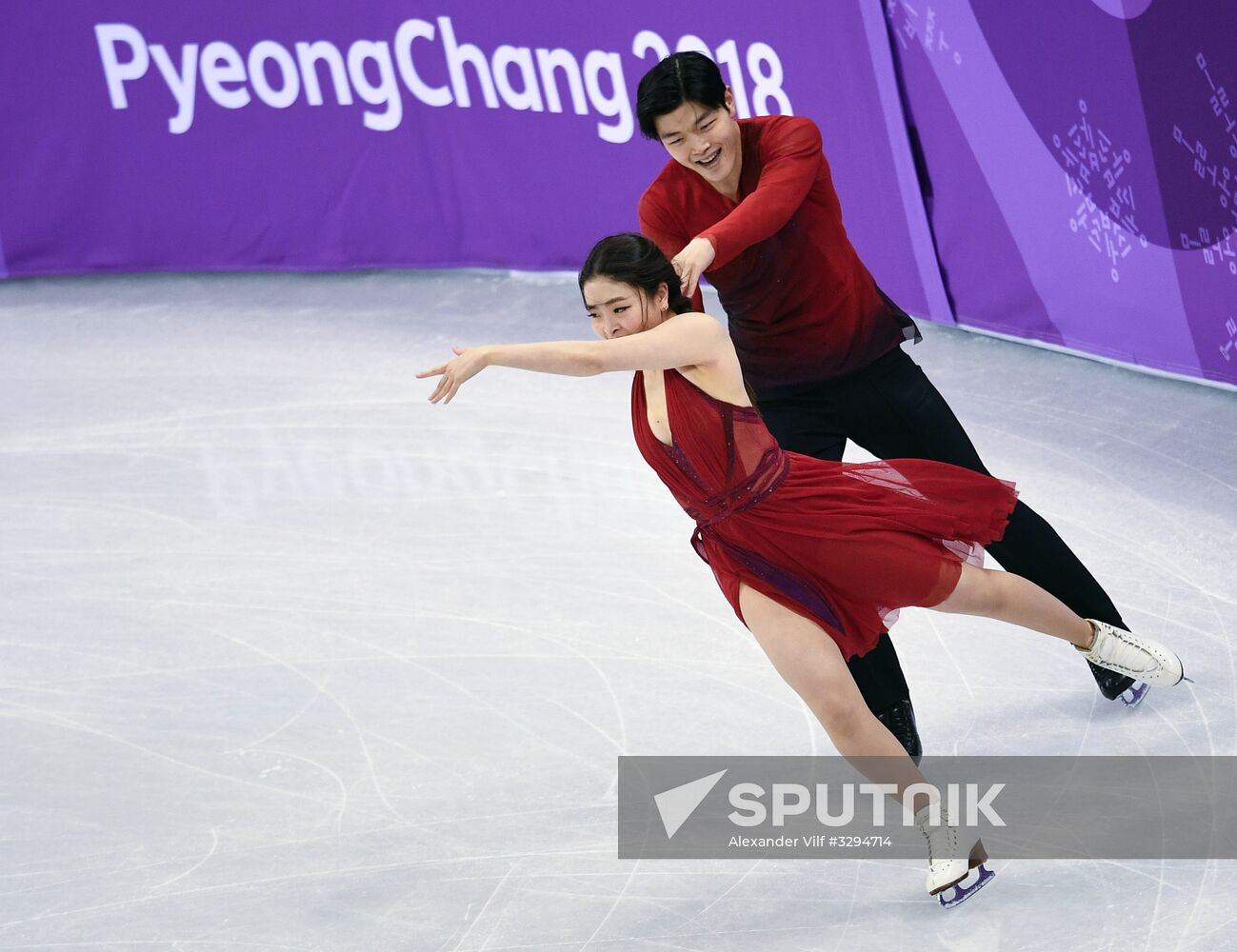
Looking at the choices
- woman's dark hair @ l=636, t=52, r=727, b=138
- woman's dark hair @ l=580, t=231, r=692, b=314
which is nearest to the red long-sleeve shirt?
woman's dark hair @ l=636, t=52, r=727, b=138

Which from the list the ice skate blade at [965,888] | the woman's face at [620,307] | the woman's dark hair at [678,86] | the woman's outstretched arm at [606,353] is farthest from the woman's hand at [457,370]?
the ice skate blade at [965,888]

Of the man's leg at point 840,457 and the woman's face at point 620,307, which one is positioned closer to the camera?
the woman's face at point 620,307

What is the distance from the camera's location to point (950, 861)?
2.76m

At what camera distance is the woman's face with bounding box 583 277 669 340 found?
2.74 metres

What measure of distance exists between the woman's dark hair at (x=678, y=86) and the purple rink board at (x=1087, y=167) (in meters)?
2.12

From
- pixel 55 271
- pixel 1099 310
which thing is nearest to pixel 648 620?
pixel 1099 310

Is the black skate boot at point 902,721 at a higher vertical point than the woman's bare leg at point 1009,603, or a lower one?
lower

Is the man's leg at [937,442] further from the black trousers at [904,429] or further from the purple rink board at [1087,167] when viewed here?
the purple rink board at [1087,167]

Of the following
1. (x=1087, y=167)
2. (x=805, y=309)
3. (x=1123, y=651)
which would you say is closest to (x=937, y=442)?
(x=805, y=309)

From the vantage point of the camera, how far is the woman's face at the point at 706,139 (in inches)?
118

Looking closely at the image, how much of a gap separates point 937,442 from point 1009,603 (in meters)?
0.44

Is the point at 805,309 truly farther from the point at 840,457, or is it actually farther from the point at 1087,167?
the point at 1087,167

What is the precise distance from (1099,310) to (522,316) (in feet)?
7.58

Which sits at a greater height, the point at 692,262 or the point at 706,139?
the point at 706,139
